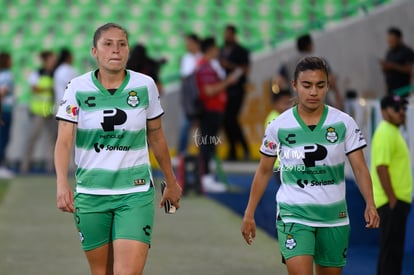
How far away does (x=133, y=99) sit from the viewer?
20.2ft

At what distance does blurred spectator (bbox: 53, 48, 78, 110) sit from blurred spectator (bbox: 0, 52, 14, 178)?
2.44ft

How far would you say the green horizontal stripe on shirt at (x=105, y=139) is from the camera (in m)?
6.10

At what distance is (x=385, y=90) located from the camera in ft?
60.7

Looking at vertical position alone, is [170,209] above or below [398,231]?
above

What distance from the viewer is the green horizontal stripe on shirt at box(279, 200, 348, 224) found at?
6.24 meters

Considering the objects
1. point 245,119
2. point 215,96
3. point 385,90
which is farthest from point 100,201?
point 245,119

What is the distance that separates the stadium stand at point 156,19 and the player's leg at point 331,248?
1728cm

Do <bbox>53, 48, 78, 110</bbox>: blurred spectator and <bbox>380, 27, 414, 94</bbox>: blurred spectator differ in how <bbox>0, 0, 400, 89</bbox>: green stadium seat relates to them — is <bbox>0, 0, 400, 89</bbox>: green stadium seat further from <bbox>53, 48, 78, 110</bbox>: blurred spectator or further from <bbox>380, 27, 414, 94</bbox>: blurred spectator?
<bbox>380, 27, 414, 94</bbox>: blurred spectator

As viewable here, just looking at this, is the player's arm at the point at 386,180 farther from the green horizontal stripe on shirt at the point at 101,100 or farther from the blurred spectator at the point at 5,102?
the blurred spectator at the point at 5,102

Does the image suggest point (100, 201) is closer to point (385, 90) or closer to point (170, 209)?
point (170, 209)

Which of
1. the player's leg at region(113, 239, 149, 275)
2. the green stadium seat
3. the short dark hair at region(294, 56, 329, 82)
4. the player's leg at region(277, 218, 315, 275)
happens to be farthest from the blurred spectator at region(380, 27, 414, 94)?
the player's leg at region(113, 239, 149, 275)

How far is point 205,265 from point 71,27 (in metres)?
15.0

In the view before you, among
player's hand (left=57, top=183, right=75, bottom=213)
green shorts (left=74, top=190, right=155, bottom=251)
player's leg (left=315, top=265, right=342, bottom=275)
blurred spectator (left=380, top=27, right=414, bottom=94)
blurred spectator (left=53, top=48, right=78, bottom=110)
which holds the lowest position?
blurred spectator (left=53, top=48, right=78, bottom=110)

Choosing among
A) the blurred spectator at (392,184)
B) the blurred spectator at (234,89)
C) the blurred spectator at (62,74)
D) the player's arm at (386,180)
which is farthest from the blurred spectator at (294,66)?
the player's arm at (386,180)
